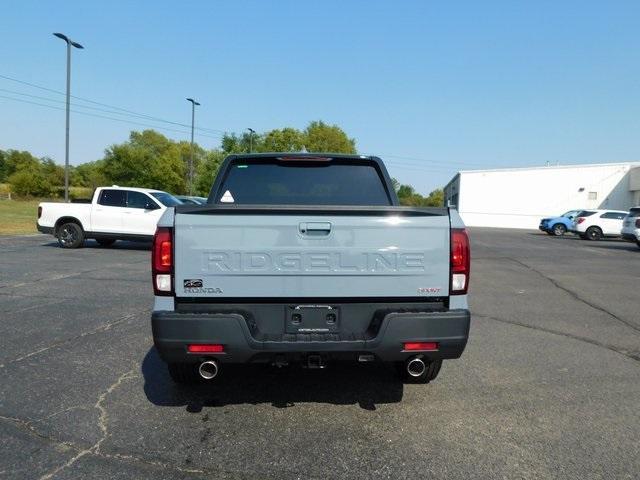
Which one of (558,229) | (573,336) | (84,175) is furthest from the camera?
(84,175)

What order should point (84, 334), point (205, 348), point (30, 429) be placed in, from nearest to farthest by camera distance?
point (205, 348)
point (30, 429)
point (84, 334)

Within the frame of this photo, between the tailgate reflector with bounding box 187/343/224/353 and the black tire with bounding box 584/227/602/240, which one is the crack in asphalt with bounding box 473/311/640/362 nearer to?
the tailgate reflector with bounding box 187/343/224/353

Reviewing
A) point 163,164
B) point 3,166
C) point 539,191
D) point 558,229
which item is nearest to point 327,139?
point 163,164

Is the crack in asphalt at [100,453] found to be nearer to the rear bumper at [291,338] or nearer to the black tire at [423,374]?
the rear bumper at [291,338]

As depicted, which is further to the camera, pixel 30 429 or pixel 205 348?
pixel 30 429

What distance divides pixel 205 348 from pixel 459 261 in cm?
178

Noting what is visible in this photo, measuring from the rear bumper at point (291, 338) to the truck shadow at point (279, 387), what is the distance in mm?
782

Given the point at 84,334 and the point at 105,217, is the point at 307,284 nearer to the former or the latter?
the point at 84,334

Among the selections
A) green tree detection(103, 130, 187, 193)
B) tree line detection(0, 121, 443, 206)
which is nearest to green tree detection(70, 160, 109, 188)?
tree line detection(0, 121, 443, 206)

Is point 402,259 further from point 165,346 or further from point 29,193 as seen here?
point 29,193

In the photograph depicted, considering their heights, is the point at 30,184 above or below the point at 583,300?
above

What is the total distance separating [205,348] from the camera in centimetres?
342

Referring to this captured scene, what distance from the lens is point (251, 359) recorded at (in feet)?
11.3

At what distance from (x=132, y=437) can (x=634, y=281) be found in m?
11.6
